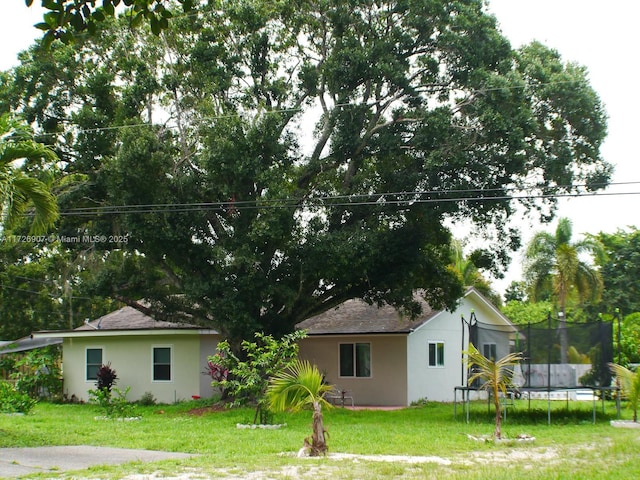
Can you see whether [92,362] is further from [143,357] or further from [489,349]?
[489,349]

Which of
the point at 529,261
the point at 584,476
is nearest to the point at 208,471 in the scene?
the point at 584,476

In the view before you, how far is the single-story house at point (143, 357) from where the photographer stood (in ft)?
93.9

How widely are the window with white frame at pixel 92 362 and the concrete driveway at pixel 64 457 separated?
1529 cm

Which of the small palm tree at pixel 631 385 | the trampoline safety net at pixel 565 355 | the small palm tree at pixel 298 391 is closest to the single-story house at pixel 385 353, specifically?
the trampoline safety net at pixel 565 355

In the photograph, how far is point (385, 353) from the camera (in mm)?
27750

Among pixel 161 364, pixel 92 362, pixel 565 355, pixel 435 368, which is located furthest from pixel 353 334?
pixel 92 362

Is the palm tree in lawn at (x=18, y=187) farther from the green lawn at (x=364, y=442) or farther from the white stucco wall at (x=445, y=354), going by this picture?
the white stucco wall at (x=445, y=354)

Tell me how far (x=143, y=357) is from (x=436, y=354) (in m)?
10.7

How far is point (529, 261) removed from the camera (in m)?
38.5

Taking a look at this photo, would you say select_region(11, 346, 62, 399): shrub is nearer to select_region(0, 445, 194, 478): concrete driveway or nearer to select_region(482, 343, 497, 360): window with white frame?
select_region(0, 445, 194, 478): concrete driveway

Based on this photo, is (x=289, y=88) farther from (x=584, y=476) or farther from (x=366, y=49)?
(x=584, y=476)

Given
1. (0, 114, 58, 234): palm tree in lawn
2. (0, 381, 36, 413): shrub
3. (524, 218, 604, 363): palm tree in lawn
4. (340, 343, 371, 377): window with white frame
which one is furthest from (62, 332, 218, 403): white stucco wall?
(524, 218, 604, 363): palm tree in lawn

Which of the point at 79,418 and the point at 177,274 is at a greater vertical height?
the point at 177,274

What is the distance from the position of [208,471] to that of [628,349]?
998 inches
